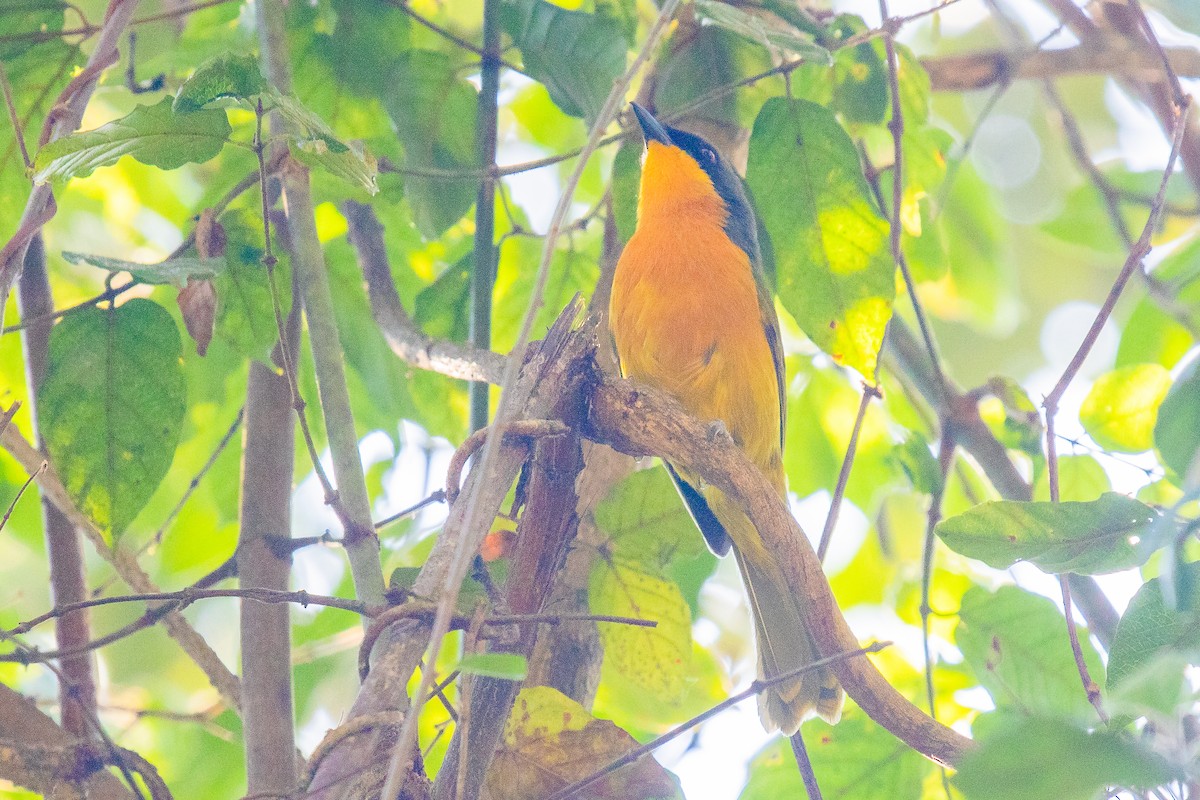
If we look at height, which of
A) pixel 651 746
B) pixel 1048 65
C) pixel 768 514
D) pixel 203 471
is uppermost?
pixel 1048 65

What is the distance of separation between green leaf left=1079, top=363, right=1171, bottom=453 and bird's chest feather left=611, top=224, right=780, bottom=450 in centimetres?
109

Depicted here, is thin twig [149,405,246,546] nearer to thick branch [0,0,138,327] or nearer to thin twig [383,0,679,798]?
thick branch [0,0,138,327]

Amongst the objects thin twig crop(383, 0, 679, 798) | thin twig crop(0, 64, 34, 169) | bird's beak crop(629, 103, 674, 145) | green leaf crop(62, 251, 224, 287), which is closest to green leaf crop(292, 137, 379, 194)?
green leaf crop(62, 251, 224, 287)

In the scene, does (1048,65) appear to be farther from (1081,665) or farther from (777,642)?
(1081,665)

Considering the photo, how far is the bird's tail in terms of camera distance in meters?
2.99

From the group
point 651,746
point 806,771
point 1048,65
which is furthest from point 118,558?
point 1048,65

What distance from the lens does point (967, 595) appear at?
280cm

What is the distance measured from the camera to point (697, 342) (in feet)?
12.2

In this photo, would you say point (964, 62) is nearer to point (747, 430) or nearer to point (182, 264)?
point (747, 430)

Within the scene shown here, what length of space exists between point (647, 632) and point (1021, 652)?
0.94 m

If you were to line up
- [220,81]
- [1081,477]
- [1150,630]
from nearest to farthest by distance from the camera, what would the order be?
1. [1150,630]
2. [220,81]
3. [1081,477]

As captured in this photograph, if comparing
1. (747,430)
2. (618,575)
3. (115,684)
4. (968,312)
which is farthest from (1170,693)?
(115,684)

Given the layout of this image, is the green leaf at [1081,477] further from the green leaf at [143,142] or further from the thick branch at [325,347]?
the green leaf at [143,142]

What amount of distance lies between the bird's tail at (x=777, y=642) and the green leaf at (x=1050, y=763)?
1.98 metres
